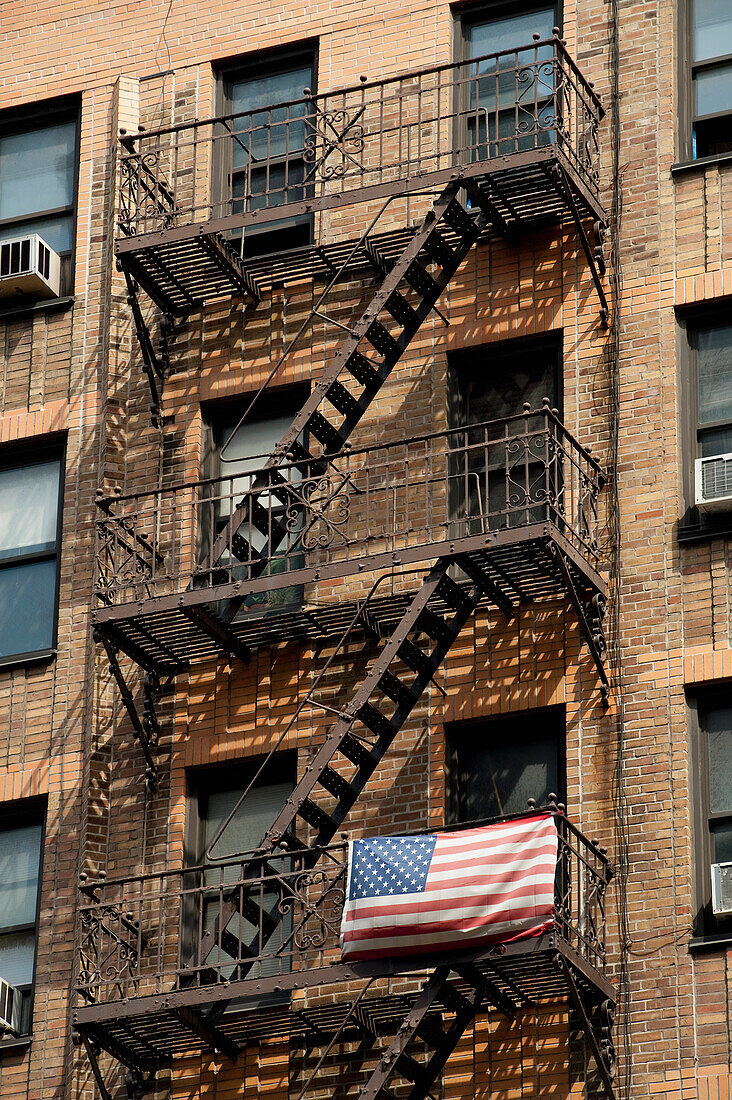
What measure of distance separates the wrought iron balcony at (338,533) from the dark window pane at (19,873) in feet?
6.93

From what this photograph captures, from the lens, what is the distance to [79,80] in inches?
1045

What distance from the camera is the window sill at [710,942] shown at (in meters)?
19.6

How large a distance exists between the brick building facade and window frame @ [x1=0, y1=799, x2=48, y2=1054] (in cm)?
5

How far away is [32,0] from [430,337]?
726 centimetres

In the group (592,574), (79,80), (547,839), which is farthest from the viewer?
(79,80)

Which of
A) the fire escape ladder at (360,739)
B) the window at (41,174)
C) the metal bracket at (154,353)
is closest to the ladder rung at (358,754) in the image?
the fire escape ladder at (360,739)

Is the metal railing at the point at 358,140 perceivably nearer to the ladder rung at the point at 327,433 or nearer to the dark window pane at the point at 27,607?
the ladder rung at the point at 327,433

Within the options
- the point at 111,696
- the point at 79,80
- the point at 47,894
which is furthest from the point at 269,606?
the point at 79,80

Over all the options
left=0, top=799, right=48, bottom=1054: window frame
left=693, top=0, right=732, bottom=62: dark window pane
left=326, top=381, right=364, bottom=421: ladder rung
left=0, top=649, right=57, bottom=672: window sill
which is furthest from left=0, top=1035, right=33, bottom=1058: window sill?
left=693, top=0, right=732, bottom=62: dark window pane

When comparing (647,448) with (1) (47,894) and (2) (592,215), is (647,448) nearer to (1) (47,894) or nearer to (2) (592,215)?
(2) (592,215)

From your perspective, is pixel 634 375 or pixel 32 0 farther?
pixel 32 0

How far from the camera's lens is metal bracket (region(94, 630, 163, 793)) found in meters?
22.6

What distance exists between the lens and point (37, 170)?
87.3 feet

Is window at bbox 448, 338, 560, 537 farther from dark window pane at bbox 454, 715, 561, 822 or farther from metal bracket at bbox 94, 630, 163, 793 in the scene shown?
metal bracket at bbox 94, 630, 163, 793
